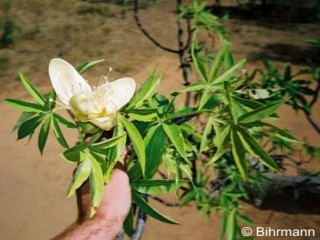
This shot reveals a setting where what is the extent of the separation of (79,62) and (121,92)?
15.2 ft

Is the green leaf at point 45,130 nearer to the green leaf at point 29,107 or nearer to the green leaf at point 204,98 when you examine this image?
the green leaf at point 29,107

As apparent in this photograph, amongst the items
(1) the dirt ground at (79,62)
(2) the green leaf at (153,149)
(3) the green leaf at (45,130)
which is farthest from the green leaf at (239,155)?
(3) the green leaf at (45,130)

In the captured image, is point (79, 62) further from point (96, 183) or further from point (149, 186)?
point (96, 183)

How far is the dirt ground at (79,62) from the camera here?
273cm

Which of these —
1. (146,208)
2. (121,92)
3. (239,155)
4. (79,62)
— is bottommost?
(79,62)

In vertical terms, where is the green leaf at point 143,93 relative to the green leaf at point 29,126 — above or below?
above

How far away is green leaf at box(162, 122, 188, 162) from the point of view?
76cm

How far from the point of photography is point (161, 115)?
2.68 feet

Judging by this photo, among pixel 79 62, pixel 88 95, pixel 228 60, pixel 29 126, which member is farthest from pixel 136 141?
pixel 79 62

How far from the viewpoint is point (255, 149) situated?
749 mm

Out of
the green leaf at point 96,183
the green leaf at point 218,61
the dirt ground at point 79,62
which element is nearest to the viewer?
the green leaf at point 96,183

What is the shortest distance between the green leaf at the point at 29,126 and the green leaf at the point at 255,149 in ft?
1.33

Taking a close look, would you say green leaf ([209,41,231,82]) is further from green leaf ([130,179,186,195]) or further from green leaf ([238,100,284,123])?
green leaf ([130,179,186,195])

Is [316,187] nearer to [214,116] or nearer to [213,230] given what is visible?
[213,230]
